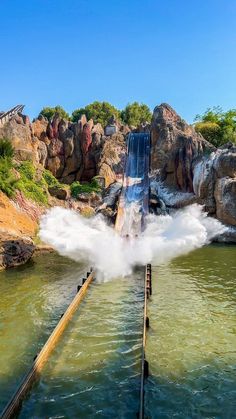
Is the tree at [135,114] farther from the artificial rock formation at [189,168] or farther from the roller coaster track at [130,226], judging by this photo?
the artificial rock formation at [189,168]

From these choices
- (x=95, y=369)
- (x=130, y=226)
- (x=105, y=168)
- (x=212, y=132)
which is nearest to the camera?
(x=95, y=369)

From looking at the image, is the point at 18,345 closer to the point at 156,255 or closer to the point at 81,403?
the point at 81,403

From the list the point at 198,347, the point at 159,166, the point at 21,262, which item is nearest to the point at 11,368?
the point at 198,347

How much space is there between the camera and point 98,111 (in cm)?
7588

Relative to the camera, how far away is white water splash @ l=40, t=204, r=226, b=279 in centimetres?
1770

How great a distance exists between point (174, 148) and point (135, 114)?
47.9 meters

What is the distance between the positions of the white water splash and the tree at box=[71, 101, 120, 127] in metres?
50.3

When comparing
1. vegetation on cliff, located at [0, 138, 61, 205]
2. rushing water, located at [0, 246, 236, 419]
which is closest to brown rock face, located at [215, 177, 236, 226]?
rushing water, located at [0, 246, 236, 419]

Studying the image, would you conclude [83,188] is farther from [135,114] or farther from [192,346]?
[135,114]

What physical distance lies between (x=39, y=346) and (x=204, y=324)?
4.21 meters

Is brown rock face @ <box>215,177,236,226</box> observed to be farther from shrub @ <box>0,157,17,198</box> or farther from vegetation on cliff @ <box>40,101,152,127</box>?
vegetation on cliff @ <box>40,101,152,127</box>

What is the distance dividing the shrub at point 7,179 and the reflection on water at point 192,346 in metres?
10.0

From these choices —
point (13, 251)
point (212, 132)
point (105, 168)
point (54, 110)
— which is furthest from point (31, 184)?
point (54, 110)

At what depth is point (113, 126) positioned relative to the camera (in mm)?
48312
